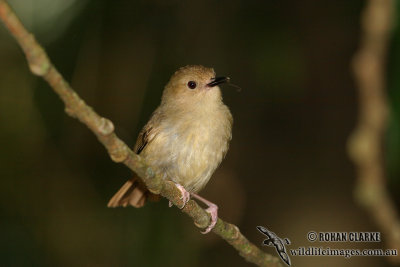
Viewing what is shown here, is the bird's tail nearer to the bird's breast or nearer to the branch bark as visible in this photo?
the bird's breast

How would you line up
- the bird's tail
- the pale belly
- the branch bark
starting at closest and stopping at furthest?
the branch bark → the pale belly → the bird's tail

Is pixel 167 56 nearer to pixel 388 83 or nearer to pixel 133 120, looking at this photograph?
pixel 133 120

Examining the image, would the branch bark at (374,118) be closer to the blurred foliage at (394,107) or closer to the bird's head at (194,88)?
the blurred foliage at (394,107)

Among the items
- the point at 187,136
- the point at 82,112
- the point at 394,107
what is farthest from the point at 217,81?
the point at 82,112

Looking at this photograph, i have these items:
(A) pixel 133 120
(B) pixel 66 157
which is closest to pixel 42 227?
(B) pixel 66 157

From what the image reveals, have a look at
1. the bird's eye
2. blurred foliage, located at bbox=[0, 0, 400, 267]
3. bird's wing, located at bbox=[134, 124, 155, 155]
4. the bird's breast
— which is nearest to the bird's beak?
the bird's eye

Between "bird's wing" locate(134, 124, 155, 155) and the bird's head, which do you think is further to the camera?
the bird's head
